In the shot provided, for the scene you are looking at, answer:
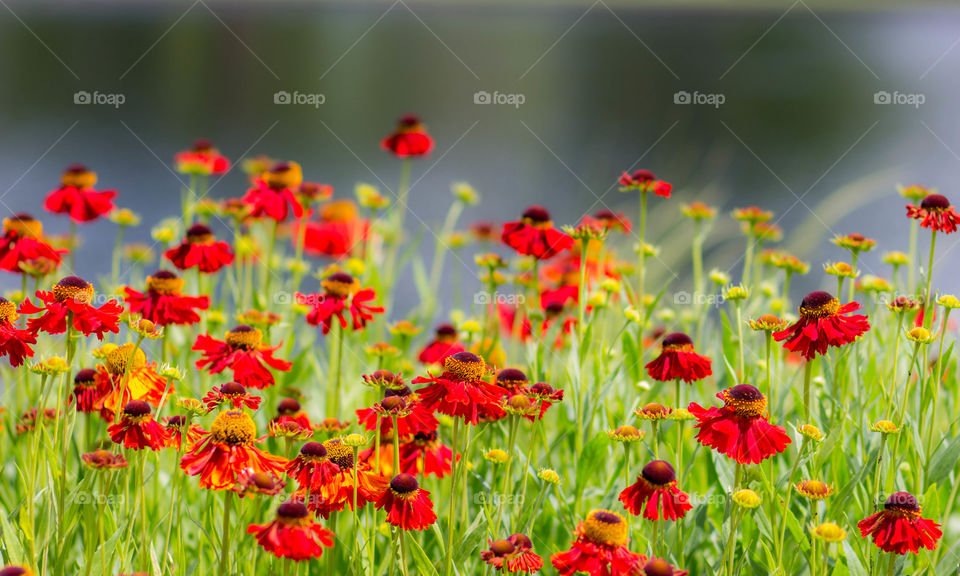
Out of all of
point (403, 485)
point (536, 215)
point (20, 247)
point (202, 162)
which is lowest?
point (403, 485)

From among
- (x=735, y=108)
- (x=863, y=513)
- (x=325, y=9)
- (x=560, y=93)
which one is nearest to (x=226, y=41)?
(x=325, y=9)

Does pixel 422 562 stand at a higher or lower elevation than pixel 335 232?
lower

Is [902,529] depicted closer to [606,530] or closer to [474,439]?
[606,530]

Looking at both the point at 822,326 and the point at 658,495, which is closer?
the point at 658,495

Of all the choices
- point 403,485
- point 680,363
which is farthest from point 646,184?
point 403,485

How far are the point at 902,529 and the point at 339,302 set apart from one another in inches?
39.6

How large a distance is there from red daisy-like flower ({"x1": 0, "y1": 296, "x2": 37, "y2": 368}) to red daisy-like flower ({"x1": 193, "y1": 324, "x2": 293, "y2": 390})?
29cm

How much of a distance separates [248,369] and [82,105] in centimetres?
980

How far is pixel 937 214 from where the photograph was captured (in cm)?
148

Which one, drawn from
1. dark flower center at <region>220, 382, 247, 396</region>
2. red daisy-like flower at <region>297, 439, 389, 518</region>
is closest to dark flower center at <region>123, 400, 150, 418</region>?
dark flower center at <region>220, 382, 247, 396</region>

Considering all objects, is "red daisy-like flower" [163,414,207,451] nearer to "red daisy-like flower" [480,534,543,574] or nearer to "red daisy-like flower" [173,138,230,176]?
"red daisy-like flower" [480,534,543,574]

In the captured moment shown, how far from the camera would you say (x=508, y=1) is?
2178 cm

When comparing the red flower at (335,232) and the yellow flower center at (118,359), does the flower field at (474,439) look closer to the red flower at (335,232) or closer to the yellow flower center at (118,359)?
the yellow flower center at (118,359)

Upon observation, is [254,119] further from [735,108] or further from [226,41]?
[226,41]
